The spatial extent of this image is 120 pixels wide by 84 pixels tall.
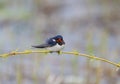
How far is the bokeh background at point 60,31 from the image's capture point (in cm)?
752

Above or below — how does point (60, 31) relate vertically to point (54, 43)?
below

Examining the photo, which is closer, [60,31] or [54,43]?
[54,43]

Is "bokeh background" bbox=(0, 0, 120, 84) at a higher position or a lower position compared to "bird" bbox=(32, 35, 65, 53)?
lower

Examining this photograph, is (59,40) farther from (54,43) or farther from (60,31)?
(60,31)

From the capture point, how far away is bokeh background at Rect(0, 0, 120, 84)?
7523 mm

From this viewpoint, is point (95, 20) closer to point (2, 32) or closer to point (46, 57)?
point (2, 32)

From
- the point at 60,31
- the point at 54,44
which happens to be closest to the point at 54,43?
the point at 54,44

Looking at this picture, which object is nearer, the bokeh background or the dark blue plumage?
the dark blue plumage

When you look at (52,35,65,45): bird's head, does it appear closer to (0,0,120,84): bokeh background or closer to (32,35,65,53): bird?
(32,35,65,53): bird

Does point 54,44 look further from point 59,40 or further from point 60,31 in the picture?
point 60,31

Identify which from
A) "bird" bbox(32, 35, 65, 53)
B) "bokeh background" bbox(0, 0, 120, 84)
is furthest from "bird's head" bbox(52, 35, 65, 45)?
"bokeh background" bbox(0, 0, 120, 84)

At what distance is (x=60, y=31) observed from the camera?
950 cm

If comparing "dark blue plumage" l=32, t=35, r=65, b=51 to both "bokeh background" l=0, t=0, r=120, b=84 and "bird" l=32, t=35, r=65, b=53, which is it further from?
"bokeh background" l=0, t=0, r=120, b=84

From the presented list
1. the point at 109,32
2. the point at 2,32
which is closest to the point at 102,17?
the point at 109,32
